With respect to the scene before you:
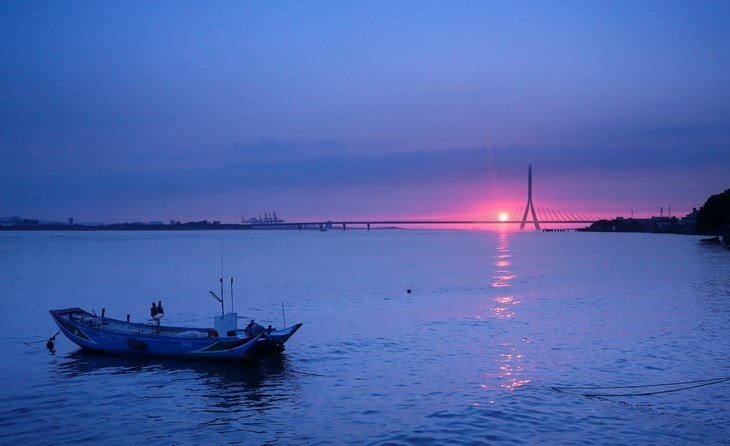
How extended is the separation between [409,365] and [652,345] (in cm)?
1043

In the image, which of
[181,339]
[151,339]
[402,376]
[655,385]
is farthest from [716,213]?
[151,339]

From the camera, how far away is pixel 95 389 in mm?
18422

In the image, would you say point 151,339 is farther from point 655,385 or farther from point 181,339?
point 655,385

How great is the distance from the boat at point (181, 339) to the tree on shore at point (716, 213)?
375 feet

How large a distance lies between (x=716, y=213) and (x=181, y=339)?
124397 mm

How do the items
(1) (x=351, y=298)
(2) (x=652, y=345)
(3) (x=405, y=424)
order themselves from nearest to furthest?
(3) (x=405, y=424) → (2) (x=652, y=345) → (1) (x=351, y=298)

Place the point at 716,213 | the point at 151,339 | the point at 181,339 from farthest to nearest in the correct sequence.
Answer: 1. the point at 716,213
2. the point at 151,339
3. the point at 181,339

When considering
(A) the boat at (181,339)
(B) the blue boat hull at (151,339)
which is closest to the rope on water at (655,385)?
(A) the boat at (181,339)

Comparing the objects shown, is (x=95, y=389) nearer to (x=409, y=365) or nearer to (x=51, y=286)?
(x=409, y=365)

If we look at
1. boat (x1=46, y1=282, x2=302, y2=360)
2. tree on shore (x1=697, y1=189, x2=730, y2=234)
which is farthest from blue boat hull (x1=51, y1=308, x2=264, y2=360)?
tree on shore (x1=697, y1=189, x2=730, y2=234)

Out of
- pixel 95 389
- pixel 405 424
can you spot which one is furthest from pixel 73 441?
pixel 405 424

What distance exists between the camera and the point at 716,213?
117750 millimetres

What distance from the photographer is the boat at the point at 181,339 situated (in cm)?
2097

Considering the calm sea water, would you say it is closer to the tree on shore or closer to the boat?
the boat
